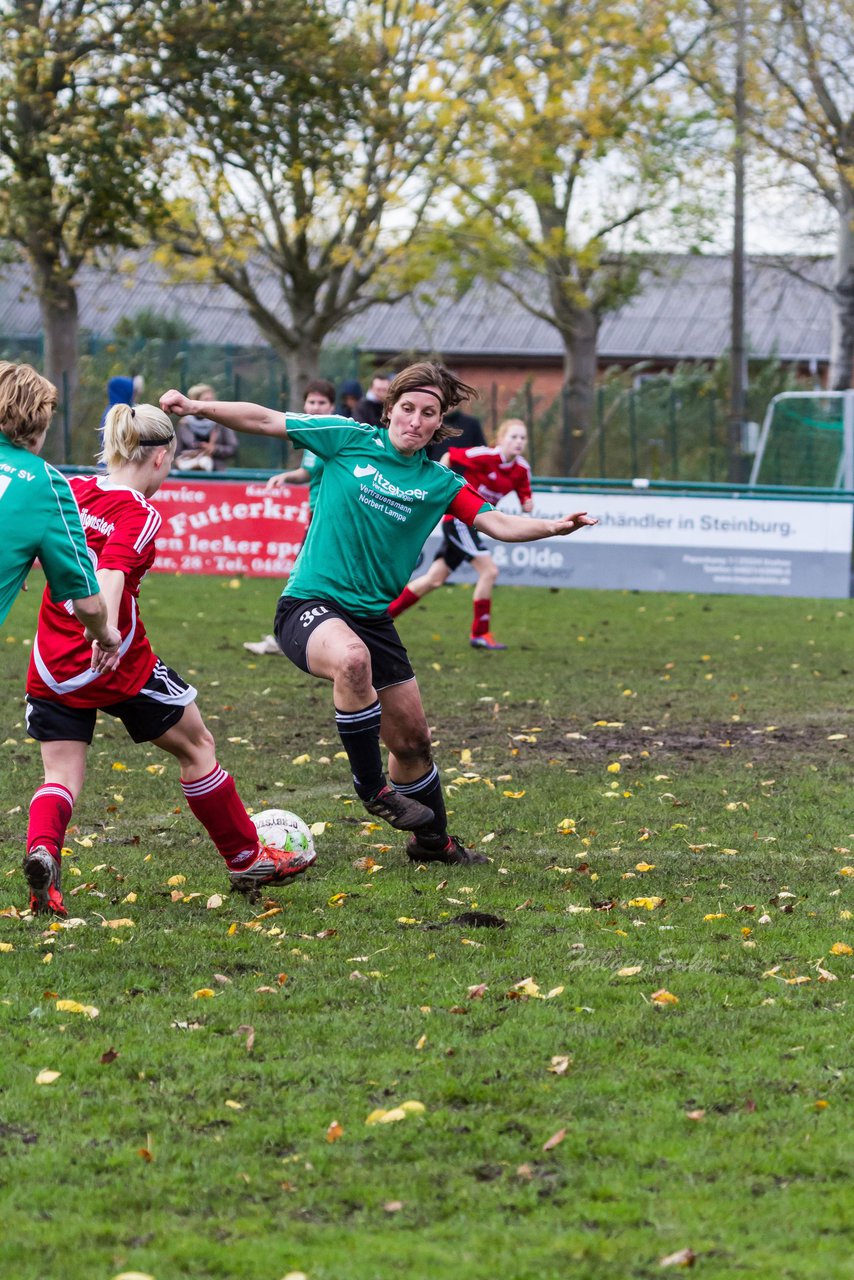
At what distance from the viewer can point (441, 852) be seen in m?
6.55

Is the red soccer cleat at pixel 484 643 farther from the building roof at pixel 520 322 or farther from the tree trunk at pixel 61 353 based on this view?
the building roof at pixel 520 322

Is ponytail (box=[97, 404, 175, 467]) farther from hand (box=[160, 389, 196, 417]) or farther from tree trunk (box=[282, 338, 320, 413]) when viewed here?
tree trunk (box=[282, 338, 320, 413])

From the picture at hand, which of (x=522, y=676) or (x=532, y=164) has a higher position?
(x=532, y=164)

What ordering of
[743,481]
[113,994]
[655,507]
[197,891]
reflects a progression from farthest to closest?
[743,481], [655,507], [197,891], [113,994]

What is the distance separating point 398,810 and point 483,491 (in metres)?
8.31

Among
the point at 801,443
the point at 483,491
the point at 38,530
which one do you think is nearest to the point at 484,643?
the point at 483,491

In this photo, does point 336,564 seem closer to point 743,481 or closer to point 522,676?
point 522,676

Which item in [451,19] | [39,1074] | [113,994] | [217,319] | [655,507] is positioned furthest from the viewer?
[217,319]

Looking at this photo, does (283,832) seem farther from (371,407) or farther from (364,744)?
(371,407)

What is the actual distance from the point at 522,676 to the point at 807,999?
25.4ft

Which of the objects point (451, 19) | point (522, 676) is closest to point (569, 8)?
point (451, 19)

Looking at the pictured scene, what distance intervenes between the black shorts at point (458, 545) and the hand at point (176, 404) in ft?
26.7

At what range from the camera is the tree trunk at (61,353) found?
24891 mm

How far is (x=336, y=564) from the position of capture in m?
6.46
